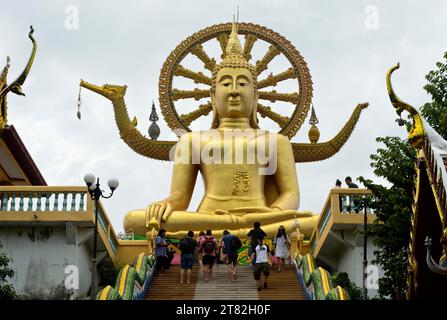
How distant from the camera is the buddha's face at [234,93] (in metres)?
28.1

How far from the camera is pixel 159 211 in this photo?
26.1 metres

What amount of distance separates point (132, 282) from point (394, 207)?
4.36m

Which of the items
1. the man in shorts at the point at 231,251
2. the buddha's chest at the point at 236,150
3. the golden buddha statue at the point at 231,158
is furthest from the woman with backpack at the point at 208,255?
the buddha's chest at the point at 236,150

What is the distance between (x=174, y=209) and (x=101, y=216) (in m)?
3.04

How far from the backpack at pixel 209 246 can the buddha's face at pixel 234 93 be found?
27.3ft

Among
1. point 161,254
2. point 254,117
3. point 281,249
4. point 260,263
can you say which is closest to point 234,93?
point 254,117

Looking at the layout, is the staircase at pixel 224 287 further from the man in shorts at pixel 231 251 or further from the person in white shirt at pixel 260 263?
the person in white shirt at pixel 260 263

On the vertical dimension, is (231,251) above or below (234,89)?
below

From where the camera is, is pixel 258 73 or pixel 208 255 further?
pixel 258 73

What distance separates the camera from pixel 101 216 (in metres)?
24.3

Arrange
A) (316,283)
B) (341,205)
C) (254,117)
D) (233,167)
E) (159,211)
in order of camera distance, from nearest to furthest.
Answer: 1. (316,283)
2. (341,205)
3. (159,211)
4. (233,167)
5. (254,117)

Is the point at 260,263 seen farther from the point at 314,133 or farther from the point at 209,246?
the point at 314,133
